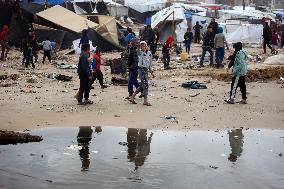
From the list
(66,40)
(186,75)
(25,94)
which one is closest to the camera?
(25,94)

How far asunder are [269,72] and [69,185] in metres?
10.3

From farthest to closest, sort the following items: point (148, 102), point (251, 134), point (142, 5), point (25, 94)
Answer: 1. point (142, 5)
2. point (25, 94)
3. point (148, 102)
4. point (251, 134)

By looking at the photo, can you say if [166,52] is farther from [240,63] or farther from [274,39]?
[274,39]

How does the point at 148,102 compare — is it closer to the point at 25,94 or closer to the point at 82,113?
the point at 82,113

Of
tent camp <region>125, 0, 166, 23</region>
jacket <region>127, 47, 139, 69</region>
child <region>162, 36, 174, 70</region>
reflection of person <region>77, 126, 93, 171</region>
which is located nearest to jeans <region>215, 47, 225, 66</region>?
child <region>162, 36, 174, 70</region>

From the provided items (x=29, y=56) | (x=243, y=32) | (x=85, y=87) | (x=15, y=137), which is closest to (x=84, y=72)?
(x=85, y=87)

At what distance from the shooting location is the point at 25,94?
10.7 meters

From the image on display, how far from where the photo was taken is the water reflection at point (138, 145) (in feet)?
20.3

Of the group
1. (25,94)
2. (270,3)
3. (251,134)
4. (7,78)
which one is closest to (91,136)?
(251,134)

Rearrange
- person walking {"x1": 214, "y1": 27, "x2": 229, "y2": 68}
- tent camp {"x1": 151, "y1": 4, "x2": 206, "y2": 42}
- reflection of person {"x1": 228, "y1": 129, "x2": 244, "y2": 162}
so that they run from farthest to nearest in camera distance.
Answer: tent camp {"x1": 151, "y1": 4, "x2": 206, "y2": 42} < person walking {"x1": 214, "y1": 27, "x2": 229, "y2": 68} < reflection of person {"x1": 228, "y1": 129, "x2": 244, "y2": 162}

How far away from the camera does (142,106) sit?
31.6 feet

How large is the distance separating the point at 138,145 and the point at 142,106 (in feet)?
9.09

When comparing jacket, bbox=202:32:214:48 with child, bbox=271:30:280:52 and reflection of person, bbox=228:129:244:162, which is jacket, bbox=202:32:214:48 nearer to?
child, bbox=271:30:280:52

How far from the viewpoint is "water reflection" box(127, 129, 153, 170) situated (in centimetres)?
620
